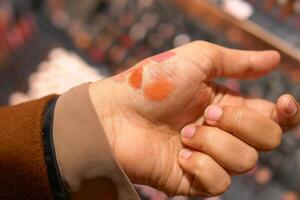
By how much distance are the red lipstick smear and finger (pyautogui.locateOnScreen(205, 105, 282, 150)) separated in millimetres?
160

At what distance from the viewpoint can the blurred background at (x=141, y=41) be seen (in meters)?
1.10

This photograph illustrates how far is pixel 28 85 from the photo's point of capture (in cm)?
150

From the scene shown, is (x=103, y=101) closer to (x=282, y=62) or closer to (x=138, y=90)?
(x=138, y=90)

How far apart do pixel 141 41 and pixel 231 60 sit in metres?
0.61

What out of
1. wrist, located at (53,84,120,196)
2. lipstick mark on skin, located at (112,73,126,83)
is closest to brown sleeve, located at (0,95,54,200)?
wrist, located at (53,84,120,196)

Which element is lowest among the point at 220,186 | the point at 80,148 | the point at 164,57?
the point at 220,186

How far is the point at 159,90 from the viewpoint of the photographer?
82 cm

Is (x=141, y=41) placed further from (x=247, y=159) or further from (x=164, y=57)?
(x=247, y=159)


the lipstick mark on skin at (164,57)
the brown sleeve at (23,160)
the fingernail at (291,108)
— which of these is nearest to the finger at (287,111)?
the fingernail at (291,108)

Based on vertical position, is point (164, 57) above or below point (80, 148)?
above

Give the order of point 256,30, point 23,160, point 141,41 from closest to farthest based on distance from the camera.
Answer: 1. point 23,160
2. point 256,30
3. point 141,41

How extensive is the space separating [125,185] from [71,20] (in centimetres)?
94

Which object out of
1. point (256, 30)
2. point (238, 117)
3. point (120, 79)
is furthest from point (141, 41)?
point (238, 117)

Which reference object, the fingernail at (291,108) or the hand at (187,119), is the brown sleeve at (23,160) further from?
the fingernail at (291,108)
